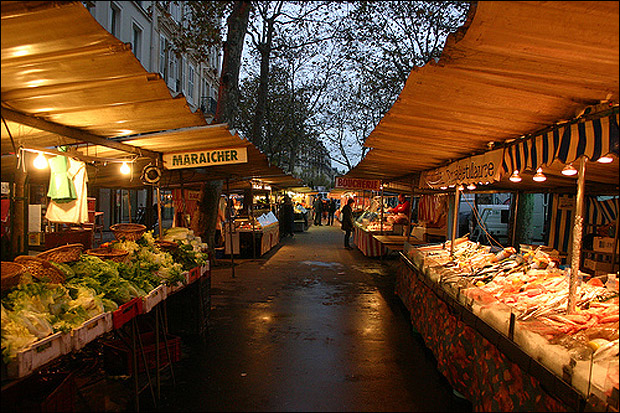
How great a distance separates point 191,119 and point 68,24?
2347 millimetres

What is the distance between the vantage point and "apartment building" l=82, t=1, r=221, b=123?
19250 millimetres

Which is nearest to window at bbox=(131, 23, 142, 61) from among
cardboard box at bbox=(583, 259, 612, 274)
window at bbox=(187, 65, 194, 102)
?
window at bbox=(187, 65, 194, 102)

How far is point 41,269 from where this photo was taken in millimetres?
3496

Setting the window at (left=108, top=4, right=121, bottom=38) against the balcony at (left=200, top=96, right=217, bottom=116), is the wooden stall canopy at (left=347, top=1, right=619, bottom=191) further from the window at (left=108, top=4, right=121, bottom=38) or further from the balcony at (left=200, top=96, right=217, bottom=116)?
the balcony at (left=200, top=96, right=217, bottom=116)

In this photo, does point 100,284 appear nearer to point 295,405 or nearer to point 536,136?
point 295,405

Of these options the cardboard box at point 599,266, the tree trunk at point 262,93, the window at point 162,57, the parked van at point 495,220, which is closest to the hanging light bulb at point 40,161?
the cardboard box at point 599,266

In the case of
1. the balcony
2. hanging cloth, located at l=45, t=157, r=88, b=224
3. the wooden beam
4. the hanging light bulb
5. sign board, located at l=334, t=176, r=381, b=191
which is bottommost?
hanging cloth, located at l=45, t=157, r=88, b=224

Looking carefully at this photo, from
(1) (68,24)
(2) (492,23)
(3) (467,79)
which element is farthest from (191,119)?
(2) (492,23)

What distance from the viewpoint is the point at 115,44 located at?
9.16 ft

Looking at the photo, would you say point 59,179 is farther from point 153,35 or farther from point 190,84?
point 190,84

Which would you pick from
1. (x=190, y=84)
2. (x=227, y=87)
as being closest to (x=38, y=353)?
(x=227, y=87)

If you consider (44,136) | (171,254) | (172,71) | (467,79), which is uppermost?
(172,71)

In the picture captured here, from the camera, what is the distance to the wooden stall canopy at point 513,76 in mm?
1998

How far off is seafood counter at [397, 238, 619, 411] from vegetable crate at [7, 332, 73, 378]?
11.4ft
